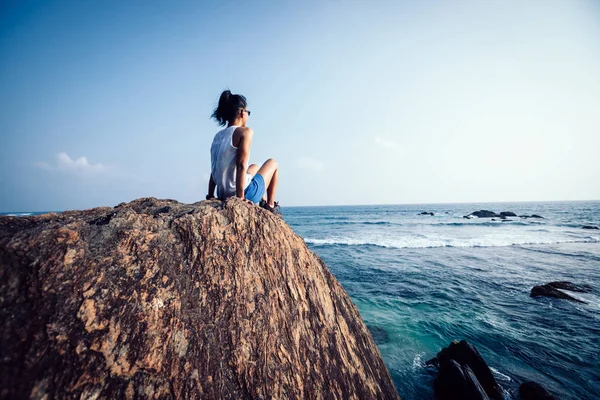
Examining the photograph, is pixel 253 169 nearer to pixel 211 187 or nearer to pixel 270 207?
pixel 270 207

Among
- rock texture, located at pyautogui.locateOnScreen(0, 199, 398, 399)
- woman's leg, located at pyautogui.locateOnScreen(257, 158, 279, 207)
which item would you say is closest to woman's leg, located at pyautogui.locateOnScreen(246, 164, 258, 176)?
woman's leg, located at pyautogui.locateOnScreen(257, 158, 279, 207)

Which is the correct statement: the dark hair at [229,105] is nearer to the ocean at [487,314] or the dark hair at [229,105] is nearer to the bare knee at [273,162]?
the bare knee at [273,162]

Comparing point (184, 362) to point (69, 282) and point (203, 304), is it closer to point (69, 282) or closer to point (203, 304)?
point (203, 304)

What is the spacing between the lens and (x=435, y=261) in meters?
14.4

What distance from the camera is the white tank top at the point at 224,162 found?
284 cm

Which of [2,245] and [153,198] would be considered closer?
[2,245]

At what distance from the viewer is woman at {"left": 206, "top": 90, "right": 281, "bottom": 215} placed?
272 centimetres

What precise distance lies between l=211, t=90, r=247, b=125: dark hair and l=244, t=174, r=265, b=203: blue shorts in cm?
80

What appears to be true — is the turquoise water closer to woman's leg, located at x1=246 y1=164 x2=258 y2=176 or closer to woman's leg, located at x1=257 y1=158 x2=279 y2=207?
woman's leg, located at x1=257 y1=158 x2=279 y2=207

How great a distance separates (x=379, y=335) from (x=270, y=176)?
6011mm

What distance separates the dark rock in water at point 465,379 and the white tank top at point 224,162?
5.14 m

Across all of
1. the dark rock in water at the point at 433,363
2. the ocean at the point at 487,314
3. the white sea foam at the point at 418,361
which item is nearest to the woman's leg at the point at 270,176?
the ocean at the point at 487,314

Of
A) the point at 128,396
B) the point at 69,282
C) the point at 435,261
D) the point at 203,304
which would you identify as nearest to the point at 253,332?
the point at 203,304

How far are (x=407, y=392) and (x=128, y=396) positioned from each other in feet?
18.1
